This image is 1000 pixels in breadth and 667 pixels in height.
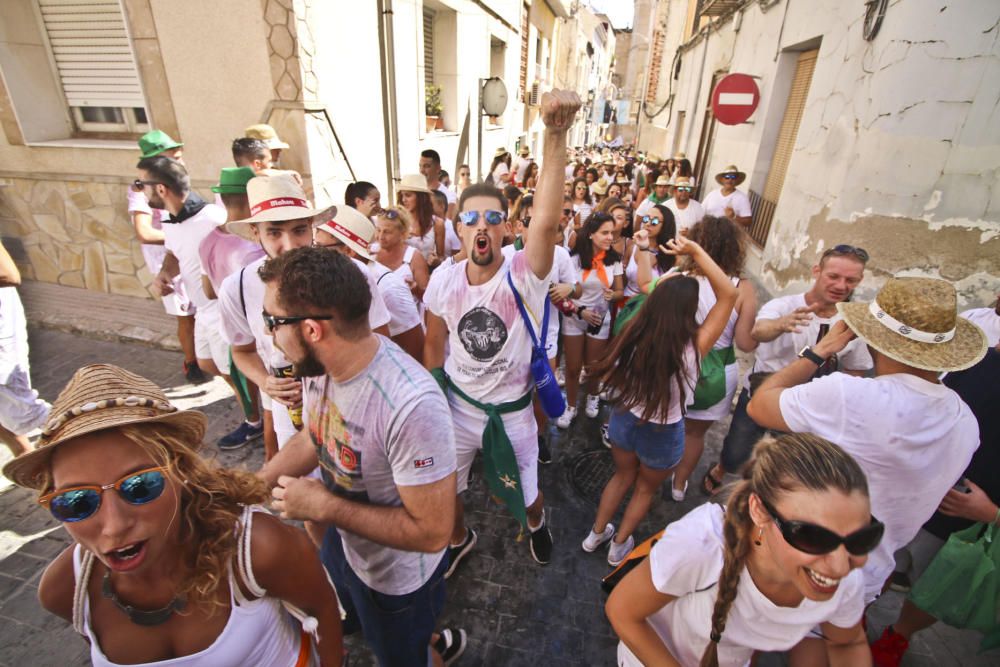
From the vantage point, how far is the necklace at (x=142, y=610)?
1.34 metres

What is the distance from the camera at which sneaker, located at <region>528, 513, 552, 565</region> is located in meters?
3.09

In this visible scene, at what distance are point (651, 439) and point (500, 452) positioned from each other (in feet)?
3.03

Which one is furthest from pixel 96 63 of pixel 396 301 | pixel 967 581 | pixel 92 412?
pixel 967 581

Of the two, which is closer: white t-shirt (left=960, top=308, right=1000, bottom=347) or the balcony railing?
white t-shirt (left=960, top=308, right=1000, bottom=347)

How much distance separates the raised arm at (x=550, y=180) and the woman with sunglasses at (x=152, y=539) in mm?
1654

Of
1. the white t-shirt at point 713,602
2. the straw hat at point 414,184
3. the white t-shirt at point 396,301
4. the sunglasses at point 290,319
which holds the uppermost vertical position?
the straw hat at point 414,184

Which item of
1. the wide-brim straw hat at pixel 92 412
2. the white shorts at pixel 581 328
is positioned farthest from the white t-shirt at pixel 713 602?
the white shorts at pixel 581 328

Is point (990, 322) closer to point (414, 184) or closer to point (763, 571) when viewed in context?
point (763, 571)

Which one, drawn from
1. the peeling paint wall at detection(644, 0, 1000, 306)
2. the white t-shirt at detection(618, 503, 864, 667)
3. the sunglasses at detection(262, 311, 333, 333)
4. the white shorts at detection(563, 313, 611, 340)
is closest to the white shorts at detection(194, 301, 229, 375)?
the sunglasses at detection(262, 311, 333, 333)

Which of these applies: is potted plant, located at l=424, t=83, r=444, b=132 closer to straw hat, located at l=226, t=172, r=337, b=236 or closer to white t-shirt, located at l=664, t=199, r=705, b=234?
white t-shirt, located at l=664, t=199, r=705, b=234

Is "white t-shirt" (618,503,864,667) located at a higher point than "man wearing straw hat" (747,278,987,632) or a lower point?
lower

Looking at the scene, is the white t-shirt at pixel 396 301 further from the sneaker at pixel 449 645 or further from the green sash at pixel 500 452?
the sneaker at pixel 449 645

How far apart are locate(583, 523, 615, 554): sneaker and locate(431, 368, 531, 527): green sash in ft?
1.86

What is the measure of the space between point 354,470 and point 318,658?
737 mm
